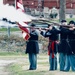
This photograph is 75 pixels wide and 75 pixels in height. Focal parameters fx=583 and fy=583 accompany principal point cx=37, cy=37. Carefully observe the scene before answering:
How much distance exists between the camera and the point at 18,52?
3397 centimetres

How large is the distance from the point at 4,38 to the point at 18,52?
10.2 feet

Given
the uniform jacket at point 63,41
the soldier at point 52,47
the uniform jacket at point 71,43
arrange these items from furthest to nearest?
the soldier at point 52,47 < the uniform jacket at point 71,43 < the uniform jacket at point 63,41

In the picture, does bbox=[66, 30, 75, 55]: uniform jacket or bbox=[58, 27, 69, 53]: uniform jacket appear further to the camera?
bbox=[66, 30, 75, 55]: uniform jacket

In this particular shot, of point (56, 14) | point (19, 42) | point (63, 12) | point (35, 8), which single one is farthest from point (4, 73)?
point (35, 8)

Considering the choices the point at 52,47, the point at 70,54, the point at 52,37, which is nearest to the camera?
the point at 70,54

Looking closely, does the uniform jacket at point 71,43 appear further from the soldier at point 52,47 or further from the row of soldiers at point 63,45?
the soldier at point 52,47

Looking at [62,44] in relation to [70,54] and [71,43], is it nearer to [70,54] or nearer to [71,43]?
[71,43]

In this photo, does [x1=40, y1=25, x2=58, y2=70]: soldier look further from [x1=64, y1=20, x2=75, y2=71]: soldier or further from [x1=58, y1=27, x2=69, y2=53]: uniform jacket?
[x1=64, y1=20, x2=75, y2=71]: soldier

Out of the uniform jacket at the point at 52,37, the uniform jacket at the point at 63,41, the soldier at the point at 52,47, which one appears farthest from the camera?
the soldier at the point at 52,47

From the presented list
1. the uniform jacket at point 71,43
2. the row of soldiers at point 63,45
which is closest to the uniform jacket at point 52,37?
the row of soldiers at point 63,45

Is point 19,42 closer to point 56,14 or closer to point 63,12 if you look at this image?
point 63,12

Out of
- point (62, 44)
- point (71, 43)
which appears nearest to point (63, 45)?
point (62, 44)

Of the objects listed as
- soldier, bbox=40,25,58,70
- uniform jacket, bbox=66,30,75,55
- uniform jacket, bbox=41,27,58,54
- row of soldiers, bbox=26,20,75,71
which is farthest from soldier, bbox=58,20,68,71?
soldier, bbox=40,25,58,70

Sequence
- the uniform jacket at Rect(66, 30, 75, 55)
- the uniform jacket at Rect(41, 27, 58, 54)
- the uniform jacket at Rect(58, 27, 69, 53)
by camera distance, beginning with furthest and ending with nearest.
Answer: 1. the uniform jacket at Rect(41, 27, 58, 54)
2. the uniform jacket at Rect(66, 30, 75, 55)
3. the uniform jacket at Rect(58, 27, 69, 53)
